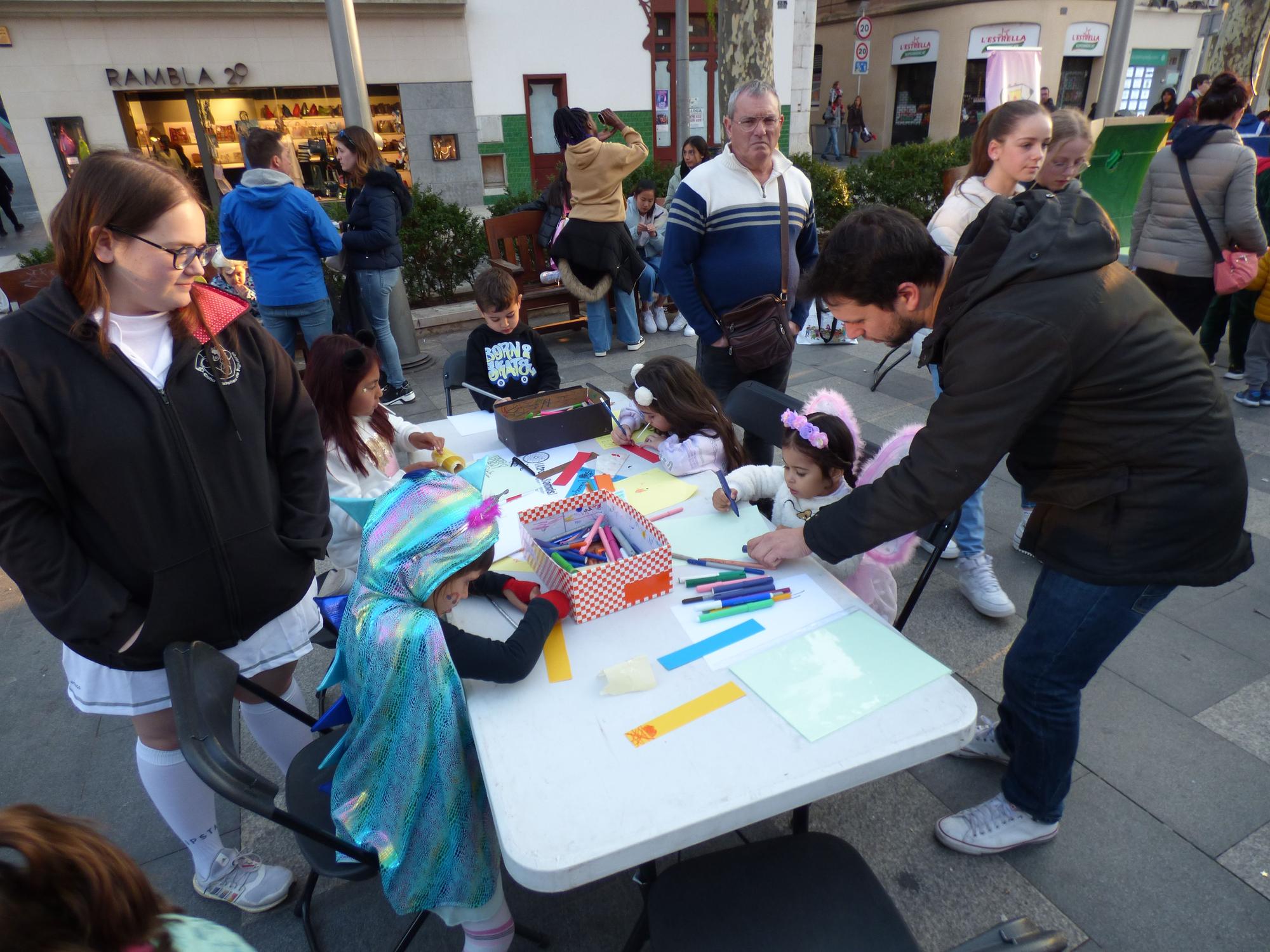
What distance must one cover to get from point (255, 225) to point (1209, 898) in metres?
5.23

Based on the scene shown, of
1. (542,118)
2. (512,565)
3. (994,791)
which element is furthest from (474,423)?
(542,118)

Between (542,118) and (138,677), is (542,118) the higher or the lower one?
the higher one

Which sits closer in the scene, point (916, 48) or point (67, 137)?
point (67, 137)

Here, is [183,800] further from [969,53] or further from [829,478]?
[969,53]

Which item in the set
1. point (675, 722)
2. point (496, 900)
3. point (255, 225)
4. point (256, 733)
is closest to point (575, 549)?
point (675, 722)

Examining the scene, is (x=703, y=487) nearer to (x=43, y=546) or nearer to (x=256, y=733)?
(x=256, y=733)

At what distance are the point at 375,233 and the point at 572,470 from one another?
3.33 metres

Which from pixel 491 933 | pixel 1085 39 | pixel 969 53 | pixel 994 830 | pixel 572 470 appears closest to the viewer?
pixel 491 933

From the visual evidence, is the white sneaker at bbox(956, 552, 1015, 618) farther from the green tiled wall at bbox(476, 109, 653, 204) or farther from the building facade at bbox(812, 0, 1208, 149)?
the building facade at bbox(812, 0, 1208, 149)

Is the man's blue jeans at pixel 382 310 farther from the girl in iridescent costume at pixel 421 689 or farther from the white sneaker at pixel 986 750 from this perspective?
the white sneaker at pixel 986 750

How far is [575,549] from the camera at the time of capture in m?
2.00

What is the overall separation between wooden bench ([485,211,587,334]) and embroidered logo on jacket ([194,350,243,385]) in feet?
16.0

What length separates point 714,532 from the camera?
212 centimetres

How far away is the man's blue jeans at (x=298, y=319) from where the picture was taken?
4797mm
